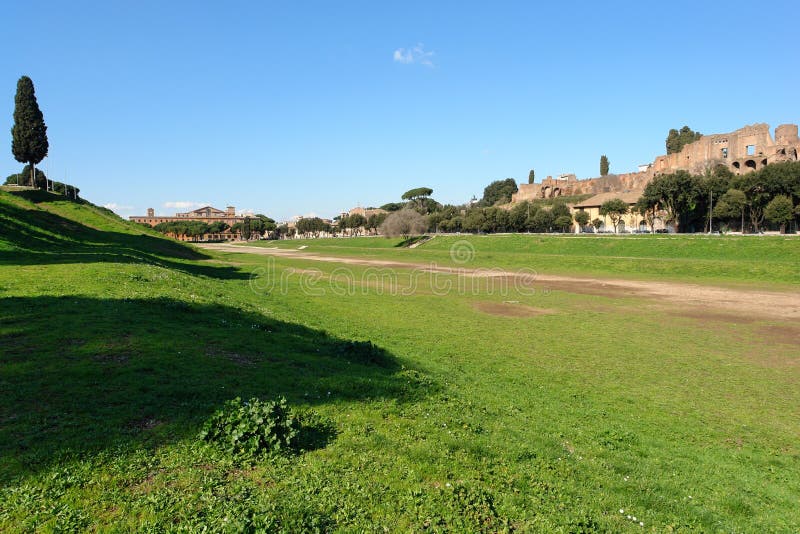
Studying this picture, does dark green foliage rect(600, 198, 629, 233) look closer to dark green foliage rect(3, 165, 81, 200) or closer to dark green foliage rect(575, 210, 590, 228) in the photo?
dark green foliage rect(575, 210, 590, 228)

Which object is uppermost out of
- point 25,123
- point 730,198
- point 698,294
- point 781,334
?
point 25,123

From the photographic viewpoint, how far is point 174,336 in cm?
967

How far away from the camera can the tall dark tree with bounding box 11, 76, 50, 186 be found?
56.8m

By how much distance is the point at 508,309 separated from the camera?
71.6 feet

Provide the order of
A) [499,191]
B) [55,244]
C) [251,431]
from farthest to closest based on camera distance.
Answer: [499,191] → [55,244] → [251,431]

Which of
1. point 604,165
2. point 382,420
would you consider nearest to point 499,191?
point 604,165

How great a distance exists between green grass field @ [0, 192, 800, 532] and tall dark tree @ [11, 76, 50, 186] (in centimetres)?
5454

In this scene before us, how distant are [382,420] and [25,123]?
71.3 m

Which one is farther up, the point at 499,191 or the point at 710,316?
the point at 499,191

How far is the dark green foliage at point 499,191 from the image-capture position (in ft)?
613

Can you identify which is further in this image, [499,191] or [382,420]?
[499,191]

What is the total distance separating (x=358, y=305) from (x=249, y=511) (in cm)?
1766

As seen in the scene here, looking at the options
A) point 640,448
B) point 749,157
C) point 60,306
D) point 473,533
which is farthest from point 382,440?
point 749,157

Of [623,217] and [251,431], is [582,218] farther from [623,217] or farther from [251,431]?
[251,431]
